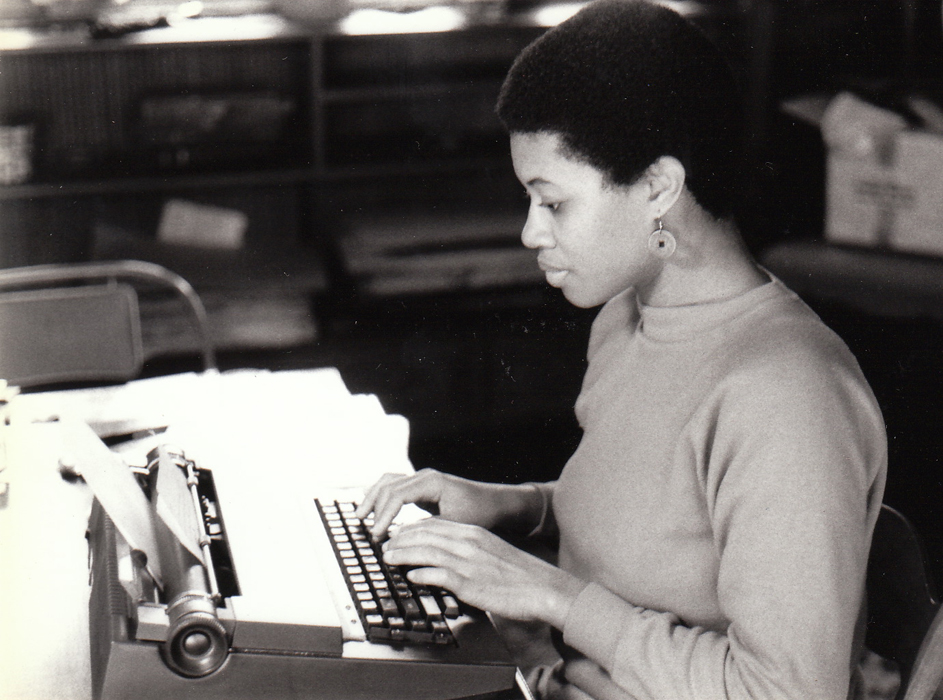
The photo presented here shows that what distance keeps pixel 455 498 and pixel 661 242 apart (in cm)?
39

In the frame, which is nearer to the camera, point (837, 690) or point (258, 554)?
point (837, 690)

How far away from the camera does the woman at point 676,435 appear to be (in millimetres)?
825

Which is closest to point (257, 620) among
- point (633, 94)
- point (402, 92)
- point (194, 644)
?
point (194, 644)

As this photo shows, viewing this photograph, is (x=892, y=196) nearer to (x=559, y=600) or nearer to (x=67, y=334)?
(x=67, y=334)

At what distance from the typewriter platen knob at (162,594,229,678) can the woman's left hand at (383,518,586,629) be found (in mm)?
186

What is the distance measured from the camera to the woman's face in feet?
3.19

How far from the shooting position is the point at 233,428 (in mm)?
1559

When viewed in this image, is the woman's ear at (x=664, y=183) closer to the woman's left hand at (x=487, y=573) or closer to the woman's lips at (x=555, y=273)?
the woman's lips at (x=555, y=273)

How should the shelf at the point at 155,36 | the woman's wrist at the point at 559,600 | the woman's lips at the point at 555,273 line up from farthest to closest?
1. the shelf at the point at 155,36
2. the woman's lips at the point at 555,273
3. the woman's wrist at the point at 559,600

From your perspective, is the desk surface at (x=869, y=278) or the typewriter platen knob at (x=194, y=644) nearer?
the typewriter platen knob at (x=194, y=644)

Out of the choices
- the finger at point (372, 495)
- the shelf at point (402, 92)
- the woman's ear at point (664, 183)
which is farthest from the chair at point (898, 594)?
the shelf at point (402, 92)

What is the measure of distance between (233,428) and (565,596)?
30.0 inches

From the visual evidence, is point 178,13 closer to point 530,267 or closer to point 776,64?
point 530,267

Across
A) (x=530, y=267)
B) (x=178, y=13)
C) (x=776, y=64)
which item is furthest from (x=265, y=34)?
(x=776, y=64)
